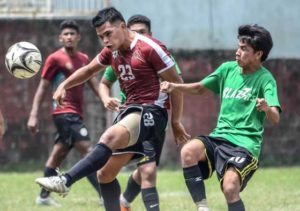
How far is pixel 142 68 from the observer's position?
7926 millimetres

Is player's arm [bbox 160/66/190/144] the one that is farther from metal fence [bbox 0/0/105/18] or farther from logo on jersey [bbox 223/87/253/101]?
metal fence [bbox 0/0/105/18]

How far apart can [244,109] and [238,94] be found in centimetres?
14

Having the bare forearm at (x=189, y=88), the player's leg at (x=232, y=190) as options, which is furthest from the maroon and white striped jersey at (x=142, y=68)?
the player's leg at (x=232, y=190)

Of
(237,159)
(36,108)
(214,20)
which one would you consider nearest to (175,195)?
(36,108)

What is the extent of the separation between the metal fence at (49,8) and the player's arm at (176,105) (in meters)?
8.68

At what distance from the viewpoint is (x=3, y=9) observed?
1686cm

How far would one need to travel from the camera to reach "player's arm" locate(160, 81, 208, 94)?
7.58 m

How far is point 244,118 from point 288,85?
9996mm

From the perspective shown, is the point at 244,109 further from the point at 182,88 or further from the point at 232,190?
the point at 232,190

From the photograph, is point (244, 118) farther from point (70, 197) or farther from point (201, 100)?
point (201, 100)

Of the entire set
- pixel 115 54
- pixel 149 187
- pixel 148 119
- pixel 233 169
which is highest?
pixel 115 54

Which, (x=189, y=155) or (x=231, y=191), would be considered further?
(x=189, y=155)

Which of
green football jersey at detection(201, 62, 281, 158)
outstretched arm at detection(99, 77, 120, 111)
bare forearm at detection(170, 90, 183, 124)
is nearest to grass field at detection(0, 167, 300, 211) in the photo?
outstretched arm at detection(99, 77, 120, 111)

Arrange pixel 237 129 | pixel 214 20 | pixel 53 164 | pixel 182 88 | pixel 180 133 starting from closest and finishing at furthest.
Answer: pixel 237 129, pixel 182 88, pixel 180 133, pixel 53 164, pixel 214 20
